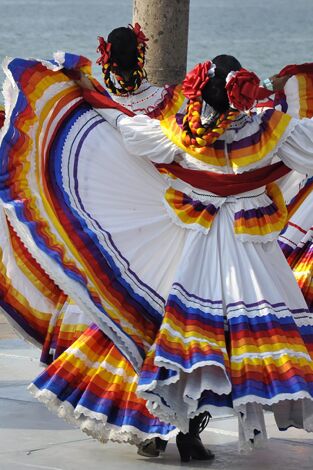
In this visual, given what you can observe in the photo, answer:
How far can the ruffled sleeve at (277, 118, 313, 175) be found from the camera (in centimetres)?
590

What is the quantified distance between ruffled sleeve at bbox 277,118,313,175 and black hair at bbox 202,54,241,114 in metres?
0.28

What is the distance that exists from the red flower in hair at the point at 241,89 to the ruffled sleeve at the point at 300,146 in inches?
8.2

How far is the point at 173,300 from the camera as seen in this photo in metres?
5.79

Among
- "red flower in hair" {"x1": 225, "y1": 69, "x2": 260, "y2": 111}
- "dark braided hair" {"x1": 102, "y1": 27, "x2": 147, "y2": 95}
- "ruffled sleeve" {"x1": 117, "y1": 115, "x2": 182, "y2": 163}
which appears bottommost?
"ruffled sleeve" {"x1": 117, "y1": 115, "x2": 182, "y2": 163}

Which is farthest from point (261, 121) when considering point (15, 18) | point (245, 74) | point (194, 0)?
point (194, 0)

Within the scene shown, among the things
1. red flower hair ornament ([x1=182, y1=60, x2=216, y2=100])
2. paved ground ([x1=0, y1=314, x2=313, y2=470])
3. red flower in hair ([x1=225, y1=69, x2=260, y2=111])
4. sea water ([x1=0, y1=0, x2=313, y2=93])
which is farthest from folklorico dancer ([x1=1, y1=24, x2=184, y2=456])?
sea water ([x1=0, y1=0, x2=313, y2=93])

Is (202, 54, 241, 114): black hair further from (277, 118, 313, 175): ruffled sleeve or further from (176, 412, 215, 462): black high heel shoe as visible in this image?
(176, 412, 215, 462): black high heel shoe

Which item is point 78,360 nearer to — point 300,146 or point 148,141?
point 148,141

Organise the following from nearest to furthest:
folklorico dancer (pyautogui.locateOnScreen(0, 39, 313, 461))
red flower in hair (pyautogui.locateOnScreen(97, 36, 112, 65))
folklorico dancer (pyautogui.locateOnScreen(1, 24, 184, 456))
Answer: folklorico dancer (pyautogui.locateOnScreen(0, 39, 313, 461))
folklorico dancer (pyautogui.locateOnScreen(1, 24, 184, 456))
red flower in hair (pyautogui.locateOnScreen(97, 36, 112, 65))

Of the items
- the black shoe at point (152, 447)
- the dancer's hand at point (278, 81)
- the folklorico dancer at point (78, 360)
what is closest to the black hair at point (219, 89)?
the folklorico dancer at point (78, 360)

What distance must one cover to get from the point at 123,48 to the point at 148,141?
1651mm

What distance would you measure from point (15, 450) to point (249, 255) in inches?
48.8

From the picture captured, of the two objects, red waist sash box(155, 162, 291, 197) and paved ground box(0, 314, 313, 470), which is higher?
red waist sash box(155, 162, 291, 197)

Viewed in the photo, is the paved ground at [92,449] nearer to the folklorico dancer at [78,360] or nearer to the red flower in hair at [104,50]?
the folklorico dancer at [78,360]
